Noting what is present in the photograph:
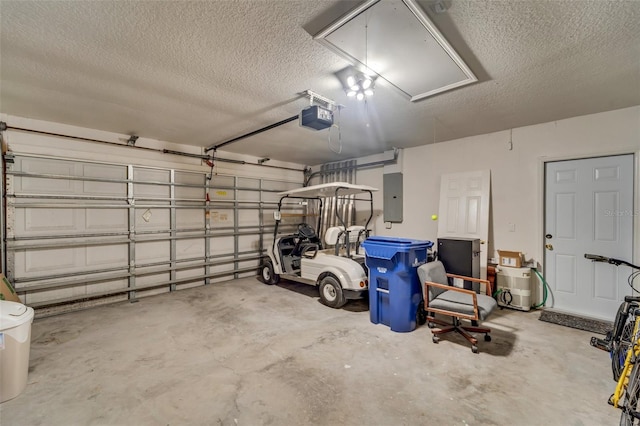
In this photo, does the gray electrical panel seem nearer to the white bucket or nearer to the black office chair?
the black office chair

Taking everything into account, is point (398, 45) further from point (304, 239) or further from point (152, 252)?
point (152, 252)

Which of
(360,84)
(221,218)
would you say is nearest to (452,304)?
(360,84)

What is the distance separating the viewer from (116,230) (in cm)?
427

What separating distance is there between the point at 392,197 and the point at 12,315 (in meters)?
5.28

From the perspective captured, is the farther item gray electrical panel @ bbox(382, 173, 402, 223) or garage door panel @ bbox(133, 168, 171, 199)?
gray electrical panel @ bbox(382, 173, 402, 223)

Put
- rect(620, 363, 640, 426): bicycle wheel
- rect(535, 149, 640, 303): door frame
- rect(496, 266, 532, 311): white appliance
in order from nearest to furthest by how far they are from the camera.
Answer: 1. rect(620, 363, 640, 426): bicycle wheel
2. rect(535, 149, 640, 303): door frame
3. rect(496, 266, 532, 311): white appliance

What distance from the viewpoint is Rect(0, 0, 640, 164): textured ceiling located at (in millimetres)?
1732

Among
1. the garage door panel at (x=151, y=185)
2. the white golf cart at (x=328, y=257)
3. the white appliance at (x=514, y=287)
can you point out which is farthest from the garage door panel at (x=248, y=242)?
the white appliance at (x=514, y=287)

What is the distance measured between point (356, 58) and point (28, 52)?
104 inches

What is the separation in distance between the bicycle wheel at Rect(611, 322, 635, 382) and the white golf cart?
2.38m

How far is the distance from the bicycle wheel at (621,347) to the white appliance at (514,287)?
145cm

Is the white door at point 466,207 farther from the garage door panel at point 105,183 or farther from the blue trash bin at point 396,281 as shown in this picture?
the garage door panel at point 105,183

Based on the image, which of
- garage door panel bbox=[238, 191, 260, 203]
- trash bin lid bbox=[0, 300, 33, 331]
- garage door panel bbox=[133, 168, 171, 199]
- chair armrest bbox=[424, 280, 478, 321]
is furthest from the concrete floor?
Answer: garage door panel bbox=[238, 191, 260, 203]

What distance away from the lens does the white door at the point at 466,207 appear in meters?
4.25
